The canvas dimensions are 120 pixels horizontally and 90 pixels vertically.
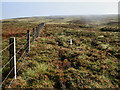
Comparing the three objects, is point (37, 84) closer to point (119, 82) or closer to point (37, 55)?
point (37, 55)

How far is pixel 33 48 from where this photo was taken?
Result: 11195mm

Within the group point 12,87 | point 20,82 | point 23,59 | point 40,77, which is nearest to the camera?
point 12,87

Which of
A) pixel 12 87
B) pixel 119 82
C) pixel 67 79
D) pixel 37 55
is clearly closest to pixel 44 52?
pixel 37 55

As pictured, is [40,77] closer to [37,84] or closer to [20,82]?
[37,84]

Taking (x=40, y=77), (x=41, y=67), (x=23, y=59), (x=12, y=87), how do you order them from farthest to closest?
(x=23, y=59) → (x=41, y=67) → (x=40, y=77) → (x=12, y=87)

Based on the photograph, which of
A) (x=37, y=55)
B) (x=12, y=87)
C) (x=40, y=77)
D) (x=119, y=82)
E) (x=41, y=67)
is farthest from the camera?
(x=37, y=55)

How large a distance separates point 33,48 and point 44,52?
135 cm

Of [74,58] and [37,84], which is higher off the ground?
[74,58]

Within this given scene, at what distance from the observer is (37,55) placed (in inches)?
384

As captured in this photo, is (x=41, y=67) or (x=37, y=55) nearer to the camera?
(x=41, y=67)

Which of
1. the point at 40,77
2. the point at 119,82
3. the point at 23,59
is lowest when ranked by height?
the point at 119,82

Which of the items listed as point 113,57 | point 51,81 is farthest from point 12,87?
point 113,57

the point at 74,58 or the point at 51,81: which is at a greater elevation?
the point at 74,58

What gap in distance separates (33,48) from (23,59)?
2.57 meters
